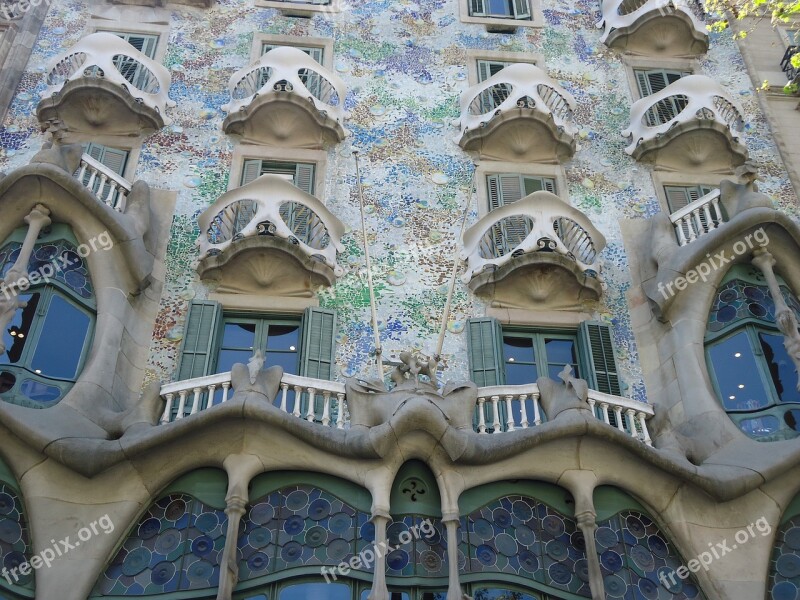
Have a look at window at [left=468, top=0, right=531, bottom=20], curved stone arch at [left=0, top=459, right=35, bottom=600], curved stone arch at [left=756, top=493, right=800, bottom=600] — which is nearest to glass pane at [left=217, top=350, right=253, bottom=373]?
curved stone arch at [left=0, top=459, right=35, bottom=600]

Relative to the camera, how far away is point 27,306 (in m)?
12.9

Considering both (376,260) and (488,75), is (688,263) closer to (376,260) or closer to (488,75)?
(376,260)

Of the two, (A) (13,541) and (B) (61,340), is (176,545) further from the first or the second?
(B) (61,340)

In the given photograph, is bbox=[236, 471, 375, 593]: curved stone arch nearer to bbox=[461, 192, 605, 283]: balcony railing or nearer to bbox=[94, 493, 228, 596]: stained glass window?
bbox=[94, 493, 228, 596]: stained glass window

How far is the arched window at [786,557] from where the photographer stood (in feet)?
37.9

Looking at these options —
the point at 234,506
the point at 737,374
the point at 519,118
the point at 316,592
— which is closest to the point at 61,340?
the point at 234,506

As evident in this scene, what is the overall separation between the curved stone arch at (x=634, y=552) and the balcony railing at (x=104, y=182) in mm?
7928

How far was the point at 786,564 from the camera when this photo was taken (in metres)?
11.7

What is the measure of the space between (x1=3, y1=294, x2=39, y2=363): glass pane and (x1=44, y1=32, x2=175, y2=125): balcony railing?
4.73m

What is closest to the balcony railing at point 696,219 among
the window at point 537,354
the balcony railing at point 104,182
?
the window at point 537,354

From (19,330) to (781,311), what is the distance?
974 centimetres

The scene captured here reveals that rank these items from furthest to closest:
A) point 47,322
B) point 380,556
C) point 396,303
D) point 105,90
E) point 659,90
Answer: point 659,90, point 105,90, point 396,303, point 47,322, point 380,556

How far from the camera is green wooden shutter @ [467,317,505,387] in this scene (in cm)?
1392

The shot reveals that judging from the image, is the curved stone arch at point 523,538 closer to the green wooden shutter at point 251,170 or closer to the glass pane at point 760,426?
the glass pane at point 760,426
